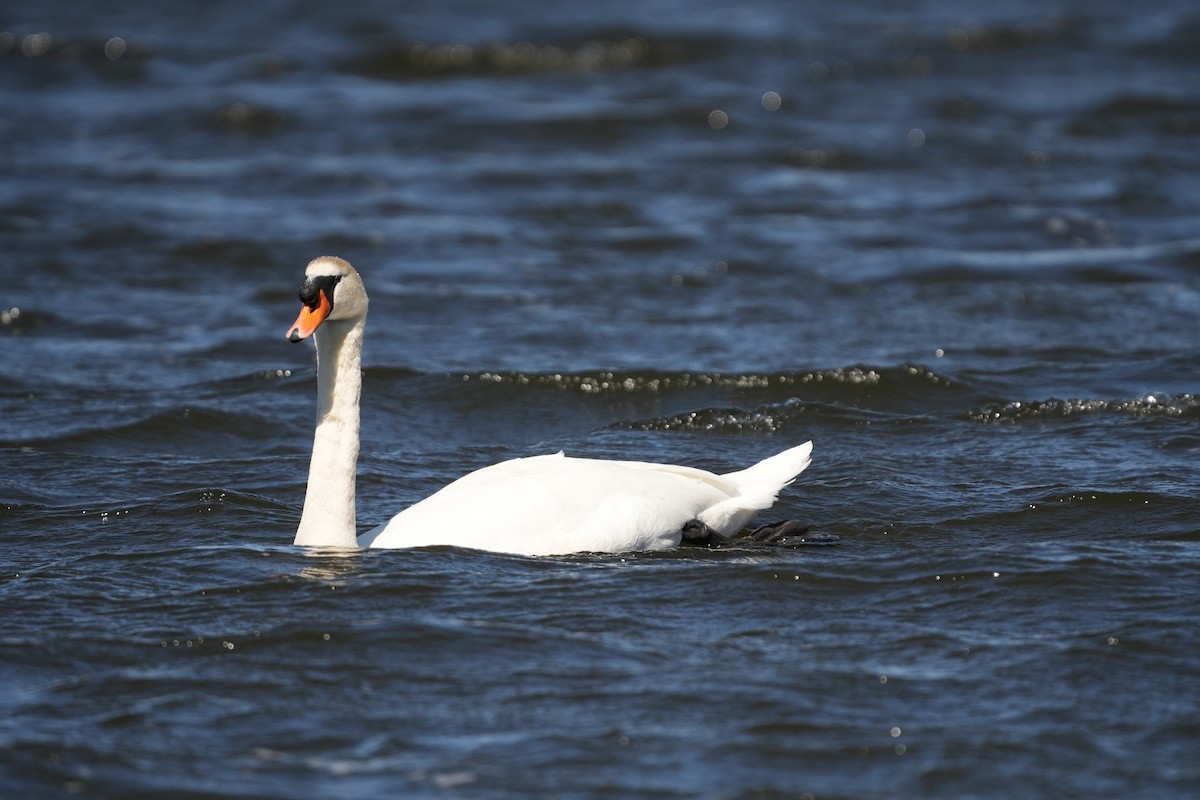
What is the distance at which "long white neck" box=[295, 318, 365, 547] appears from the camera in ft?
21.9

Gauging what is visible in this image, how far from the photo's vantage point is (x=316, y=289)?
6434 millimetres

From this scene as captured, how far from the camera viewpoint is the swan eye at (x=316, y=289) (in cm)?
641

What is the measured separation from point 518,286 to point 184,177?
5254 millimetres

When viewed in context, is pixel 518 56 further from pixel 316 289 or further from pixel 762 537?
pixel 316 289

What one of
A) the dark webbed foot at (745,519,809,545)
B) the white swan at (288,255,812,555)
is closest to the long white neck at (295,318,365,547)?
the white swan at (288,255,812,555)

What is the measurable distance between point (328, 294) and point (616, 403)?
12.2 feet

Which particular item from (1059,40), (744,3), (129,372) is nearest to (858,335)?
(129,372)

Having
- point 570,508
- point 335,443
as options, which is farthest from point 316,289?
point 570,508

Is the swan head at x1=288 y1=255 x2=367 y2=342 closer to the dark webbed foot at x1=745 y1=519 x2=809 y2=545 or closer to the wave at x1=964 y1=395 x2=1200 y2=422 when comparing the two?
the dark webbed foot at x1=745 y1=519 x2=809 y2=545

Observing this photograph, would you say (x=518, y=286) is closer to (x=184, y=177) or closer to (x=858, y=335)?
(x=858, y=335)

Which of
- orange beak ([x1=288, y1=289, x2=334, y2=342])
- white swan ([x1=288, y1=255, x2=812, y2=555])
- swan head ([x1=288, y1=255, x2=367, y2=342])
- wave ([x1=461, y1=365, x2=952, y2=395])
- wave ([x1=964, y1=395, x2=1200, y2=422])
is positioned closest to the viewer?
orange beak ([x1=288, y1=289, x2=334, y2=342])

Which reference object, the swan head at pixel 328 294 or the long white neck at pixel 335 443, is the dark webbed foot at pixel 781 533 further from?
the swan head at pixel 328 294

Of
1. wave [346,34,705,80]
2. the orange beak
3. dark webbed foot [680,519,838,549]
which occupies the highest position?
wave [346,34,705,80]

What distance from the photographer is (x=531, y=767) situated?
488 centimetres
